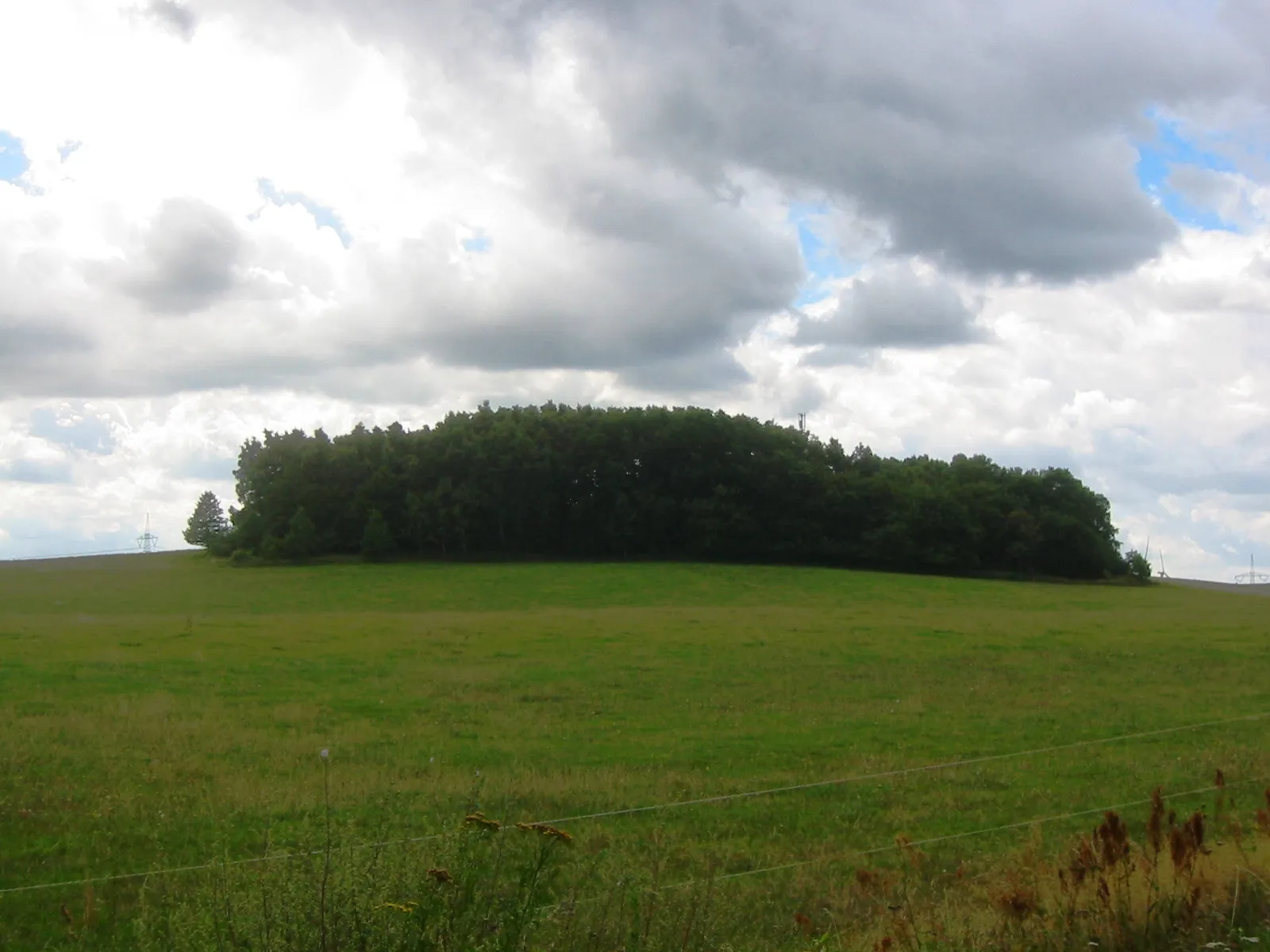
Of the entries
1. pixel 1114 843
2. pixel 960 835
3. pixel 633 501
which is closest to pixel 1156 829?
pixel 1114 843

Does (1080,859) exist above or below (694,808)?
above

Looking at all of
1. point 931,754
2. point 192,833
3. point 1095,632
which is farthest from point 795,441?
point 192,833

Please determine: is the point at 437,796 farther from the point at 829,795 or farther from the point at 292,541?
the point at 292,541

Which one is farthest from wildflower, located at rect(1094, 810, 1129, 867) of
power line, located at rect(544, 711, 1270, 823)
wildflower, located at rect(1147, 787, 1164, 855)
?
power line, located at rect(544, 711, 1270, 823)

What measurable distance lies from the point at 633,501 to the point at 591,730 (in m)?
68.7

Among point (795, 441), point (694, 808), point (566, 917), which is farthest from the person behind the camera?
point (795, 441)

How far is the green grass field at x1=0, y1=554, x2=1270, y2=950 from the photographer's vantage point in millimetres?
10891

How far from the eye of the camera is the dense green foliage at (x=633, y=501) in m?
82.1

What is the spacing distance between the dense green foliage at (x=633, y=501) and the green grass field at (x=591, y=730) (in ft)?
121

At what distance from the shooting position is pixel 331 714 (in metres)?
19.6

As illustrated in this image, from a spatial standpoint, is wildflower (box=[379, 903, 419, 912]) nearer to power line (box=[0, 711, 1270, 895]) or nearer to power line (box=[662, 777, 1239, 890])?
power line (box=[0, 711, 1270, 895])

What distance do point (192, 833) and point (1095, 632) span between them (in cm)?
3513

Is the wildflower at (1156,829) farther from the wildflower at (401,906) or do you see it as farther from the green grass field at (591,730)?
the wildflower at (401,906)

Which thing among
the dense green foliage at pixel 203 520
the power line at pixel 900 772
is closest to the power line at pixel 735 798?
the power line at pixel 900 772
